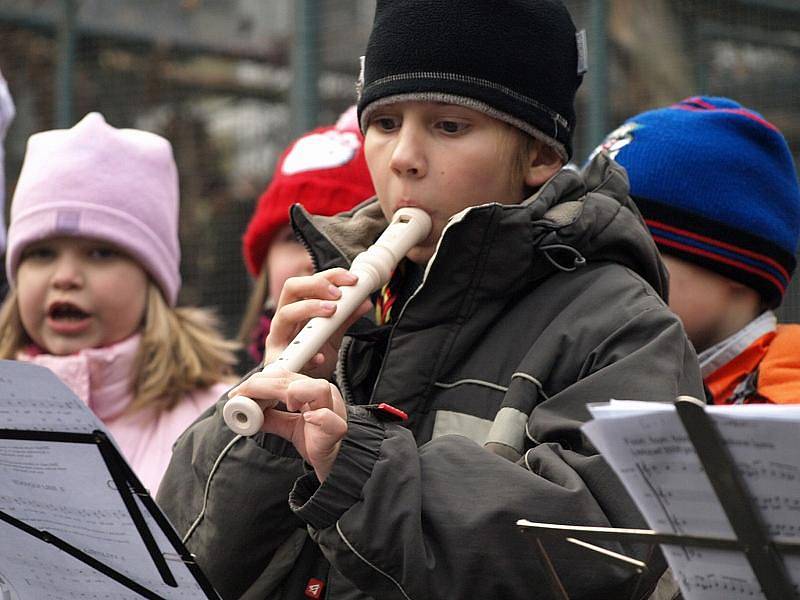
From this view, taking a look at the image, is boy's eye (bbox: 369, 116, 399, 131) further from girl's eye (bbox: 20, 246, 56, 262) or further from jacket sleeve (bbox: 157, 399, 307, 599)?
girl's eye (bbox: 20, 246, 56, 262)

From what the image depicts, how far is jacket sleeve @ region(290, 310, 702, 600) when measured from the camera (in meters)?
1.70

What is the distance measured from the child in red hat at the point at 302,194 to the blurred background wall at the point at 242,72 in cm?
96

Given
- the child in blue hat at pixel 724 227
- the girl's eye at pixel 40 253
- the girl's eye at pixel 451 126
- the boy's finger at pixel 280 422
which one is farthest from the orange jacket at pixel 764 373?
the girl's eye at pixel 40 253

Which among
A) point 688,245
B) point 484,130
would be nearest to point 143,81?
point 688,245

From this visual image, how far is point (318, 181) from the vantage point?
142 inches

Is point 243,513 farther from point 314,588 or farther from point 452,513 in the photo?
point 452,513

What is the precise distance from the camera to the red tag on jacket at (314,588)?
1.96 meters

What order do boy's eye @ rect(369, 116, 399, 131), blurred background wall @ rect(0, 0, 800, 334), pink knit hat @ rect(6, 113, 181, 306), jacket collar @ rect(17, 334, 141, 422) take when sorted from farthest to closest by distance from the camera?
blurred background wall @ rect(0, 0, 800, 334) < pink knit hat @ rect(6, 113, 181, 306) < jacket collar @ rect(17, 334, 141, 422) < boy's eye @ rect(369, 116, 399, 131)

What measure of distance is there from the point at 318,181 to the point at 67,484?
201 cm

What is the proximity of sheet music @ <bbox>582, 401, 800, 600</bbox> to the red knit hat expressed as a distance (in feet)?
7.12

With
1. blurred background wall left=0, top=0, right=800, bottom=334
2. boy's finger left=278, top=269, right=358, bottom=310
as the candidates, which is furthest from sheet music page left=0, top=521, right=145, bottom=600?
blurred background wall left=0, top=0, right=800, bottom=334

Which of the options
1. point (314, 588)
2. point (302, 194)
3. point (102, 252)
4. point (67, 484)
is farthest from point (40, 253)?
point (67, 484)

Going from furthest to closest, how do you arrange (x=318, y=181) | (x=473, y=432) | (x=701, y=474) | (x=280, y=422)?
(x=318, y=181) → (x=473, y=432) → (x=280, y=422) → (x=701, y=474)

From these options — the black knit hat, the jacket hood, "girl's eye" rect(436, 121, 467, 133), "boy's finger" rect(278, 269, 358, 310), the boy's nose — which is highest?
the black knit hat
